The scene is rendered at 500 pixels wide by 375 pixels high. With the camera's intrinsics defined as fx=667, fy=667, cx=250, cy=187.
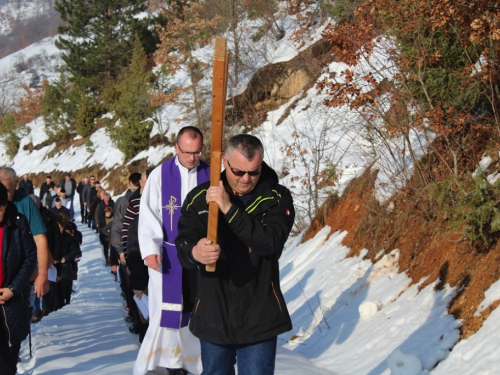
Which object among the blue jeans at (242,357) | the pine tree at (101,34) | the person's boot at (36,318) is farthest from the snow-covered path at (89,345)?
the pine tree at (101,34)

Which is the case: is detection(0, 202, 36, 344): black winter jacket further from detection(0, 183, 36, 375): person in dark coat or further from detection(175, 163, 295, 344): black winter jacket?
detection(175, 163, 295, 344): black winter jacket

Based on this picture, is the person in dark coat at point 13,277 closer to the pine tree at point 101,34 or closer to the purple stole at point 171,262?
the purple stole at point 171,262

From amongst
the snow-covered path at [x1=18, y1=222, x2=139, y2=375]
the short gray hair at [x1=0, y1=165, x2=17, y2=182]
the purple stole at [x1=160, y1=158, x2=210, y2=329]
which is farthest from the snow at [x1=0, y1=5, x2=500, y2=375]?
the short gray hair at [x1=0, y1=165, x2=17, y2=182]

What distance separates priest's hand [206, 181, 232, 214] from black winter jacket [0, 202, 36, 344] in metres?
2.22

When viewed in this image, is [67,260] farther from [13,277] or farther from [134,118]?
[134,118]

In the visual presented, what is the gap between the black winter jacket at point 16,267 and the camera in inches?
198

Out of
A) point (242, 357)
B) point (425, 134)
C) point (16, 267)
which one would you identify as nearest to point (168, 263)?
point (16, 267)

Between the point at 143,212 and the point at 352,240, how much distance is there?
4.93 metres

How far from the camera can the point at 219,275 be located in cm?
371

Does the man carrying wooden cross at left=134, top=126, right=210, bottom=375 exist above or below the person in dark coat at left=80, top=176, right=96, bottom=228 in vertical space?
above

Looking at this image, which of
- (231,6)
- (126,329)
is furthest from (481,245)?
(231,6)

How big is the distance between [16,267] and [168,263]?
1.33m

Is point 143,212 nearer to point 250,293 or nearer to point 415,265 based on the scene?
point 250,293

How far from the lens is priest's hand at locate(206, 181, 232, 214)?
11.3 feet
